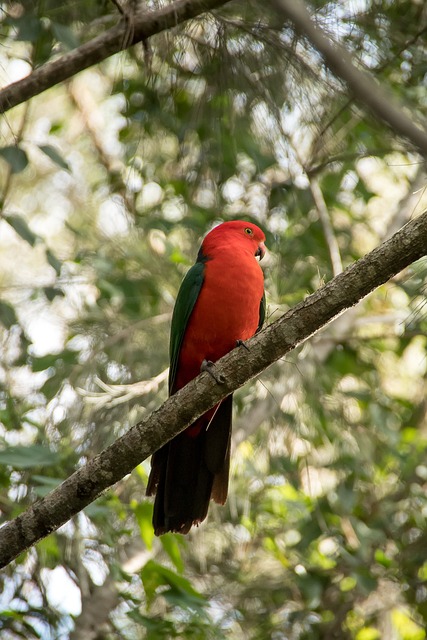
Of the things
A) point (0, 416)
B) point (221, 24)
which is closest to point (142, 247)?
point (0, 416)

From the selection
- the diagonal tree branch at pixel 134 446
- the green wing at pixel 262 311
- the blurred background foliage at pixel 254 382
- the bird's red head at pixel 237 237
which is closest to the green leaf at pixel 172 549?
the blurred background foliage at pixel 254 382

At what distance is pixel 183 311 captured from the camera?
3980 millimetres

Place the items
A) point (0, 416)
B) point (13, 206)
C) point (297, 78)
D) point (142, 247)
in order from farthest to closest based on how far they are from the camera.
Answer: point (13, 206)
point (142, 247)
point (0, 416)
point (297, 78)

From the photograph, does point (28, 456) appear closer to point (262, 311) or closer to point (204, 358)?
point (204, 358)

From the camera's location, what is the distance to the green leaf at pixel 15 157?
3646mm

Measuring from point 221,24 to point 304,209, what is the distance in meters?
2.03

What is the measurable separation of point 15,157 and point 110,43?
0.74 meters

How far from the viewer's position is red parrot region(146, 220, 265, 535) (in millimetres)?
3600

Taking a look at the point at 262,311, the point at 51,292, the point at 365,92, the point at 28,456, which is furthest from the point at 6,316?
the point at 365,92

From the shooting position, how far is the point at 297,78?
135 inches

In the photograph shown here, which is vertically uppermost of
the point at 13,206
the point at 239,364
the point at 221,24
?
the point at 221,24

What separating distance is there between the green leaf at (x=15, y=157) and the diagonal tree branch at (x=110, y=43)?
41 centimetres

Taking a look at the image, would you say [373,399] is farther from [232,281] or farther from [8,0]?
[8,0]

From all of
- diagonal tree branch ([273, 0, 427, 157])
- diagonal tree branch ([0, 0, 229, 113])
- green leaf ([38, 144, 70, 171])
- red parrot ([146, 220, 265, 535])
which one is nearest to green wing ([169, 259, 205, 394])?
red parrot ([146, 220, 265, 535])
